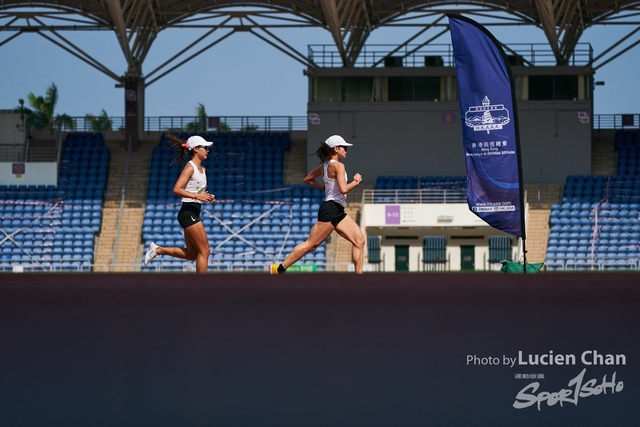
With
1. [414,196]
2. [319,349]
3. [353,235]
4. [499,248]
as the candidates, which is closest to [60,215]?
[414,196]

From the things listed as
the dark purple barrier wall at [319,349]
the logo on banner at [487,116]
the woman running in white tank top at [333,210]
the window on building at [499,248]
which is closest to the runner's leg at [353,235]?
the woman running in white tank top at [333,210]

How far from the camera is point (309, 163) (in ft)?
107

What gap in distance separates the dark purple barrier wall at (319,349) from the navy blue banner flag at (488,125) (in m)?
2.66

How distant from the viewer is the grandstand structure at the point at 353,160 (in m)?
29.4

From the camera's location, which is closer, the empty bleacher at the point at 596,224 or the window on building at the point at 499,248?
the empty bleacher at the point at 596,224

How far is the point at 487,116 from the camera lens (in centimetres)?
853

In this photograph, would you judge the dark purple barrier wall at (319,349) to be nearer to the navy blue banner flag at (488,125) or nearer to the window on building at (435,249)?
the navy blue banner flag at (488,125)

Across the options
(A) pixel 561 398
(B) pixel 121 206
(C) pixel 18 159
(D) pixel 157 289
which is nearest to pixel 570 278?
(A) pixel 561 398

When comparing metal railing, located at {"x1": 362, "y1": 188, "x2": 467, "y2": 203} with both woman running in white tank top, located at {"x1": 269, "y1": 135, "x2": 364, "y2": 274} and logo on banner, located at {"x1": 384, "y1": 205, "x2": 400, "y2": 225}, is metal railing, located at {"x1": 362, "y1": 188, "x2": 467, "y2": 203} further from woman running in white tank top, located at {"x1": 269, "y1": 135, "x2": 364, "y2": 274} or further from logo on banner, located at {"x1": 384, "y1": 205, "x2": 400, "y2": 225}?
woman running in white tank top, located at {"x1": 269, "y1": 135, "x2": 364, "y2": 274}

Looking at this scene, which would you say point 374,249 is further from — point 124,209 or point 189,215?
point 189,215

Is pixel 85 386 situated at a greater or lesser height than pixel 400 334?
lesser

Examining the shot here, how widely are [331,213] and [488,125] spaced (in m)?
1.98

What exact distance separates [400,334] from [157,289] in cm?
146

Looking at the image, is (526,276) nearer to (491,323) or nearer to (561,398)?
(491,323)
